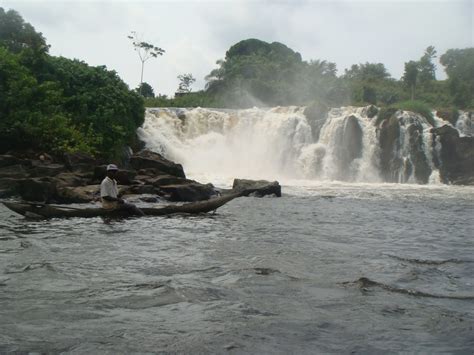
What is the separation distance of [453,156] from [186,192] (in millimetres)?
17939

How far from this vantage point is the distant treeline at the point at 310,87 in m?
48.5

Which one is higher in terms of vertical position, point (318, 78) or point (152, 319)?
point (318, 78)

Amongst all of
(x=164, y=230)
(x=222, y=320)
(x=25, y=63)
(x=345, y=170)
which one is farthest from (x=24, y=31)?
(x=222, y=320)

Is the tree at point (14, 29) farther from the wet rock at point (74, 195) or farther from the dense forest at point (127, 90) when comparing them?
the wet rock at point (74, 195)

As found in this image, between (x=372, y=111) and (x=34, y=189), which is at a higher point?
(x=372, y=111)

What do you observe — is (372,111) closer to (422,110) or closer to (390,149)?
(390,149)

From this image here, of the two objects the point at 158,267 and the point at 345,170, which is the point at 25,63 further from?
the point at 158,267

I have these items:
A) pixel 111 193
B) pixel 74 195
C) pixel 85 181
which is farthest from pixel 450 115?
pixel 111 193

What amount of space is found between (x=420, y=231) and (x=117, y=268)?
7080 mm

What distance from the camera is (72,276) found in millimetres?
6051

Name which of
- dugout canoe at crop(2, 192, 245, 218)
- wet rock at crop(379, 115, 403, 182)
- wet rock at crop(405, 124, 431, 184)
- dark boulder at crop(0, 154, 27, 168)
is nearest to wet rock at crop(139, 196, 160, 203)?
dugout canoe at crop(2, 192, 245, 218)

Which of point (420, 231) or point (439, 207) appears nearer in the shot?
point (420, 231)

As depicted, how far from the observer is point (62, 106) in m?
22.8

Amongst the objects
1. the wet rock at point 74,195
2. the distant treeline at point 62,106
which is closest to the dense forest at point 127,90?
the distant treeline at point 62,106
